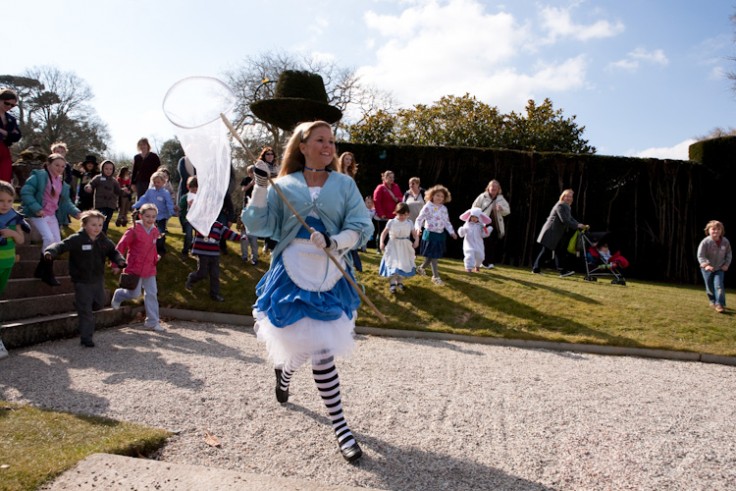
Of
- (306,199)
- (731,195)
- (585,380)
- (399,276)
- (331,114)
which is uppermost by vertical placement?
(331,114)

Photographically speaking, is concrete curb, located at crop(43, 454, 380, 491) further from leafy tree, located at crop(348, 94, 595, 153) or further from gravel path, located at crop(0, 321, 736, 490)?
leafy tree, located at crop(348, 94, 595, 153)

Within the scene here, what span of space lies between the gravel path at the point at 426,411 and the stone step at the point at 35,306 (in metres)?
0.67

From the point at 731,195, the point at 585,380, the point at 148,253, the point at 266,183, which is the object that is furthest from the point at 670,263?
the point at 266,183

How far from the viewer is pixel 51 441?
3197 millimetres

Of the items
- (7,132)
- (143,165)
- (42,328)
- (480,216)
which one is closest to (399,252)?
(480,216)

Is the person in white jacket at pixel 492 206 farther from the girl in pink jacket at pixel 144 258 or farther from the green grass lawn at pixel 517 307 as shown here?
the girl in pink jacket at pixel 144 258

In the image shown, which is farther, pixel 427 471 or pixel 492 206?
pixel 492 206

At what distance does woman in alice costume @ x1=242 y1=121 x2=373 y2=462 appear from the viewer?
346 centimetres

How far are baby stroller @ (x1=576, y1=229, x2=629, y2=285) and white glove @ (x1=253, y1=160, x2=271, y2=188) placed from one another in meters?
9.88

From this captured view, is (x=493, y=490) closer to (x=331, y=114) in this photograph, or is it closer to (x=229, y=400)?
(x=229, y=400)

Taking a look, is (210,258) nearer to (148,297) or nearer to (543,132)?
(148,297)

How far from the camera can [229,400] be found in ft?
14.2

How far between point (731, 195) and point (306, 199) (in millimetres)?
14763

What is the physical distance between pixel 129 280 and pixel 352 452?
17.4 ft
